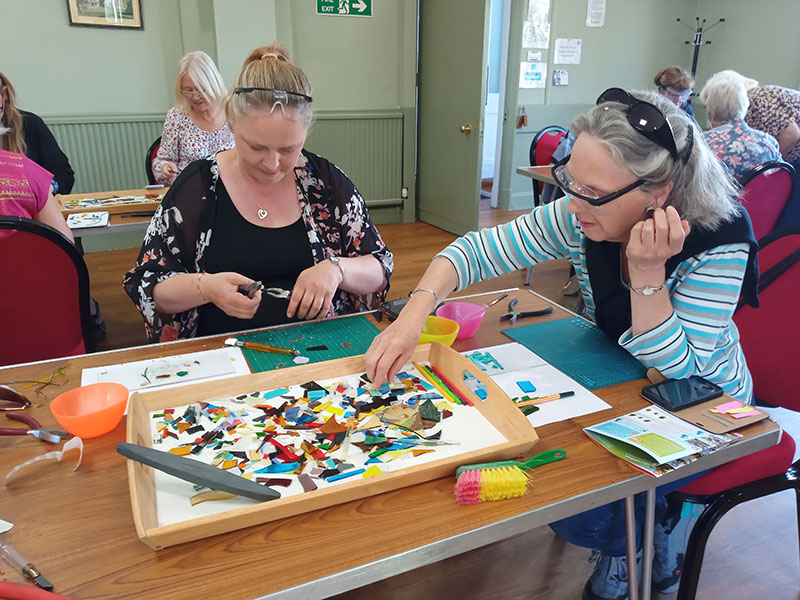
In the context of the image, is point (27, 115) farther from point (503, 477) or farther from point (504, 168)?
point (504, 168)

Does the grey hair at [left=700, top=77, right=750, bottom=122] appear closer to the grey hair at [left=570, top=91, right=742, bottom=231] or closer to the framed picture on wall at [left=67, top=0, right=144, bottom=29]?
the grey hair at [left=570, top=91, right=742, bottom=231]

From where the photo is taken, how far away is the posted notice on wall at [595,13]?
223 inches

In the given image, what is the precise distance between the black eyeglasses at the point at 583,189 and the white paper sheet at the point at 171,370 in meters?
0.76

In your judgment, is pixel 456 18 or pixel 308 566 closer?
pixel 308 566

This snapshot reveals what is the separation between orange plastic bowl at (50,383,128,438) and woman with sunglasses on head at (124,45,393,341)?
387 millimetres

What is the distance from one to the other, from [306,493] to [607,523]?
759 millimetres

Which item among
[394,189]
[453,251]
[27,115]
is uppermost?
[27,115]

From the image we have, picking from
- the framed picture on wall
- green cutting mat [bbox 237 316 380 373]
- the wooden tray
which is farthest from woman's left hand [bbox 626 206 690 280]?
the framed picture on wall

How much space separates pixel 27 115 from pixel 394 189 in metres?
2.94

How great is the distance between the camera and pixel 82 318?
177 centimetres

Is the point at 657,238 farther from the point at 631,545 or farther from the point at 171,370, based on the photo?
the point at 171,370

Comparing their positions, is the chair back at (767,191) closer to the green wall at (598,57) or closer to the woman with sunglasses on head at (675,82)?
the woman with sunglasses on head at (675,82)

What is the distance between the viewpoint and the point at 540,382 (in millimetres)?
1168

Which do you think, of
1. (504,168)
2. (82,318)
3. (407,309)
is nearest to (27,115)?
(82,318)
